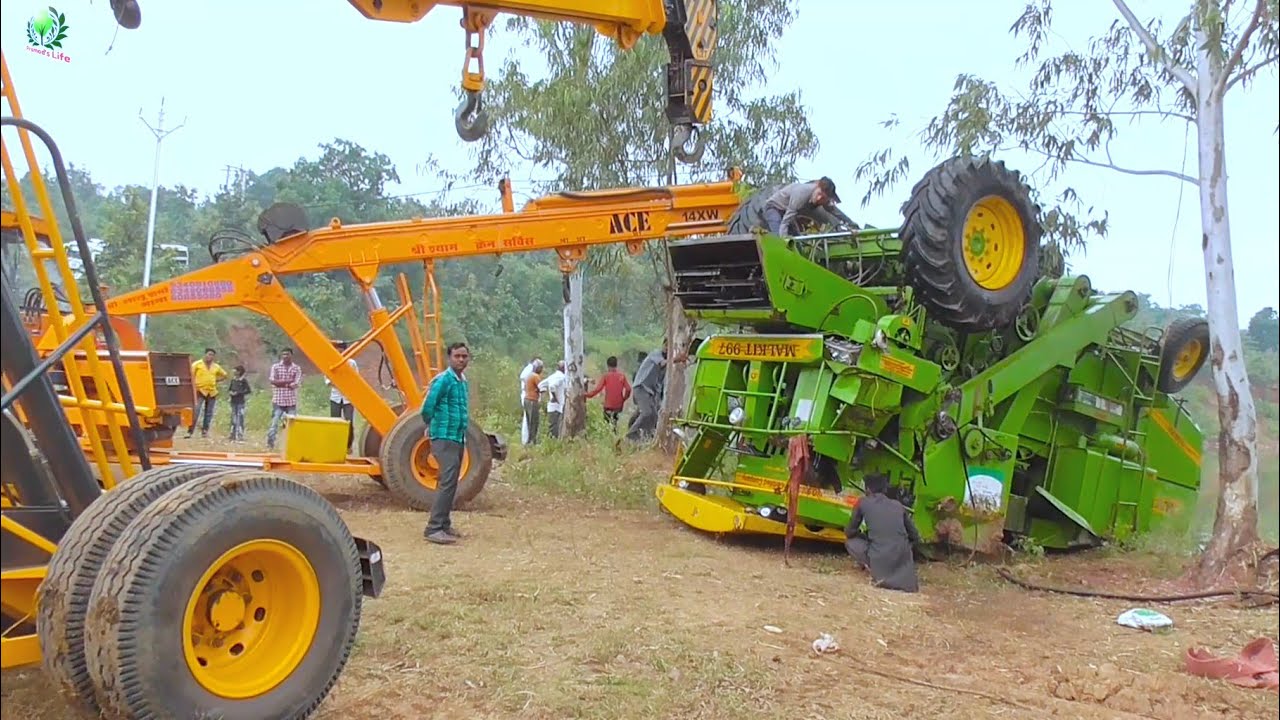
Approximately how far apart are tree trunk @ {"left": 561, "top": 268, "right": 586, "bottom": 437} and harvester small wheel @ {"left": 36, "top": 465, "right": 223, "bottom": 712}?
1264cm

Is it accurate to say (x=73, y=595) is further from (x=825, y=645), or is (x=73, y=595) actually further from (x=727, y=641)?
(x=825, y=645)

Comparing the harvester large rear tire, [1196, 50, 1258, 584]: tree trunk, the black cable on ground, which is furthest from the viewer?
the harvester large rear tire

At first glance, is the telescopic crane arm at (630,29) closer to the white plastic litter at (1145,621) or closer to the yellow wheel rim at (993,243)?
the yellow wheel rim at (993,243)

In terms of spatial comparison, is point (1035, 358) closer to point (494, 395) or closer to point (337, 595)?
point (337, 595)

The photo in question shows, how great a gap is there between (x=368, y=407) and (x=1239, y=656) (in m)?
6.96

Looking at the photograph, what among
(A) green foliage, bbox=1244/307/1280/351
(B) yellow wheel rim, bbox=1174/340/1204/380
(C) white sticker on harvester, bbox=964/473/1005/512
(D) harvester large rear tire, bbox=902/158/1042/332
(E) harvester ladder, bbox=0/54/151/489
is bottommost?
(C) white sticker on harvester, bbox=964/473/1005/512

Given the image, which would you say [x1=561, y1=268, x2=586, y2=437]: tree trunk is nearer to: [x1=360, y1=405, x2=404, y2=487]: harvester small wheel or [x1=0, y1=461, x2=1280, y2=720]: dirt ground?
[x1=360, y1=405, x2=404, y2=487]: harvester small wheel

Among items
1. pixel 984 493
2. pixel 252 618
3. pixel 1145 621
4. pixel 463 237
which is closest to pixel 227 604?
pixel 252 618

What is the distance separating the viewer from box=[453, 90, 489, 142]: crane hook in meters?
6.54

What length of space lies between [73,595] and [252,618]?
26.0 inches

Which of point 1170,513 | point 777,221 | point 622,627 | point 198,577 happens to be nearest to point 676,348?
point 777,221

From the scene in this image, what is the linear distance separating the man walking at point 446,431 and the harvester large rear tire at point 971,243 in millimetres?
3540

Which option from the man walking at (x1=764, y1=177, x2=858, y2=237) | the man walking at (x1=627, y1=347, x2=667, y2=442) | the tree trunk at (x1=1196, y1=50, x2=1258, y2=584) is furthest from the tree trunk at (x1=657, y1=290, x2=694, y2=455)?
the tree trunk at (x1=1196, y1=50, x2=1258, y2=584)

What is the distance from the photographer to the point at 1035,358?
28.6 ft
